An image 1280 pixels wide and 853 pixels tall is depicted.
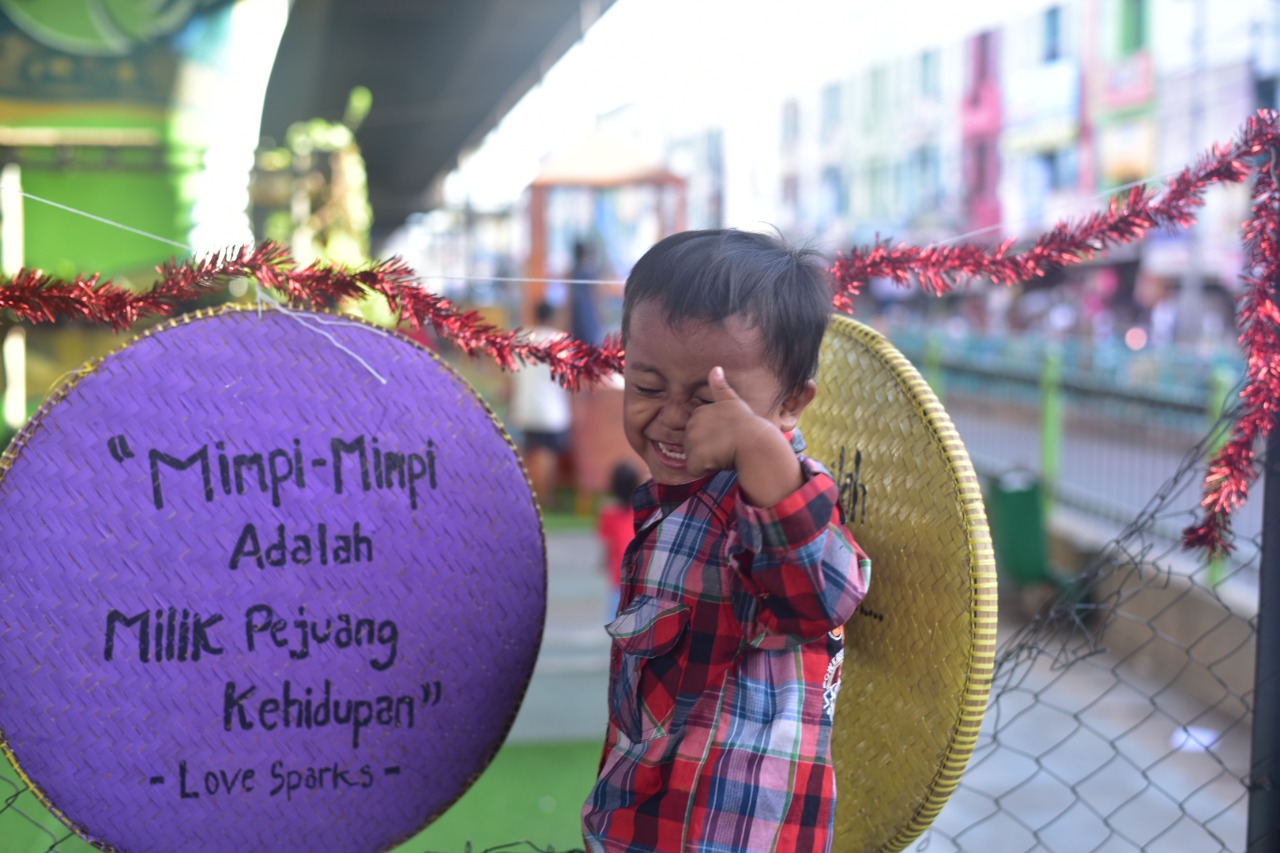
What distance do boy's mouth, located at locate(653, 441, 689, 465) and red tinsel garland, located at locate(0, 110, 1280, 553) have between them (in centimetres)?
46

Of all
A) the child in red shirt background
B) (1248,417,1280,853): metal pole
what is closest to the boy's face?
(1248,417,1280,853): metal pole

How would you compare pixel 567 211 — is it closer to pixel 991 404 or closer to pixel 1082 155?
pixel 991 404

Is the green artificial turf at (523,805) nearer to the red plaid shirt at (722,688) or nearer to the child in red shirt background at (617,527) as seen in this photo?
the child in red shirt background at (617,527)

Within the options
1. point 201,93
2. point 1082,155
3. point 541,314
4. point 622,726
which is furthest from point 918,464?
point 1082,155

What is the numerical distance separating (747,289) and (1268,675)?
1174mm

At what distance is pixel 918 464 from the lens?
1508 millimetres

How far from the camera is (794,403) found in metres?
1.39

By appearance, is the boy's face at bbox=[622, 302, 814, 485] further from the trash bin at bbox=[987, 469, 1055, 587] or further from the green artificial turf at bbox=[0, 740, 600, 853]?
the trash bin at bbox=[987, 469, 1055, 587]

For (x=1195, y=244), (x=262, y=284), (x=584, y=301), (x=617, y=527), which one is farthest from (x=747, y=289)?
(x=1195, y=244)

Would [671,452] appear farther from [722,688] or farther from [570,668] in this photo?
[570,668]

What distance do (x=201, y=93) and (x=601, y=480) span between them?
11.9 ft

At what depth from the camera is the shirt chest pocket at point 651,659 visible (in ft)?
4.44

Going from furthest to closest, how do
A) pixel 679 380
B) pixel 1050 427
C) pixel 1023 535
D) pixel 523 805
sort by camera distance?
pixel 1050 427
pixel 1023 535
pixel 523 805
pixel 679 380

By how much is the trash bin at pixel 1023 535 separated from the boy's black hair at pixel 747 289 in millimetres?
5408
